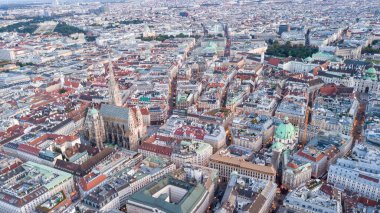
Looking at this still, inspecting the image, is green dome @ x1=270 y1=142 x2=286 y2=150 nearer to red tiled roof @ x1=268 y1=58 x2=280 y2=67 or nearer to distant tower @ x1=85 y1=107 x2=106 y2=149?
distant tower @ x1=85 y1=107 x2=106 y2=149

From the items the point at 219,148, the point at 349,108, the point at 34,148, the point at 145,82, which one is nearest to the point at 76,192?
the point at 34,148

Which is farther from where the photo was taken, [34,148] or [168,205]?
[34,148]

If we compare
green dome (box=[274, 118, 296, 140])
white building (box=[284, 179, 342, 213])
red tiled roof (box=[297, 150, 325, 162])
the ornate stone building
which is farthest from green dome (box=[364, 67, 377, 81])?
the ornate stone building

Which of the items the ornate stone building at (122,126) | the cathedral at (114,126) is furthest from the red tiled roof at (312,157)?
the cathedral at (114,126)

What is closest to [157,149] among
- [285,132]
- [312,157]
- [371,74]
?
[285,132]

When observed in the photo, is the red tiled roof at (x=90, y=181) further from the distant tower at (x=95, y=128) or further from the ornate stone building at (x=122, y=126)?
the ornate stone building at (x=122, y=126)

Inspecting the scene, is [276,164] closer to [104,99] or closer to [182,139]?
[182,139]

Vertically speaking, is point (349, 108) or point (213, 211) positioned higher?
point (349, 108)

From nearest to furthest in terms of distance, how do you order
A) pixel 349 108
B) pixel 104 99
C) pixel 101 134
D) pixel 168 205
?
1. pixel 168 205
2. pixel 101 134
3. pixel 349 108
4. pixel 104 99

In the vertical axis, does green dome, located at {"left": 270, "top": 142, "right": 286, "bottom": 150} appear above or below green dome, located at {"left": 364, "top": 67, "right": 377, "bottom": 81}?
below
